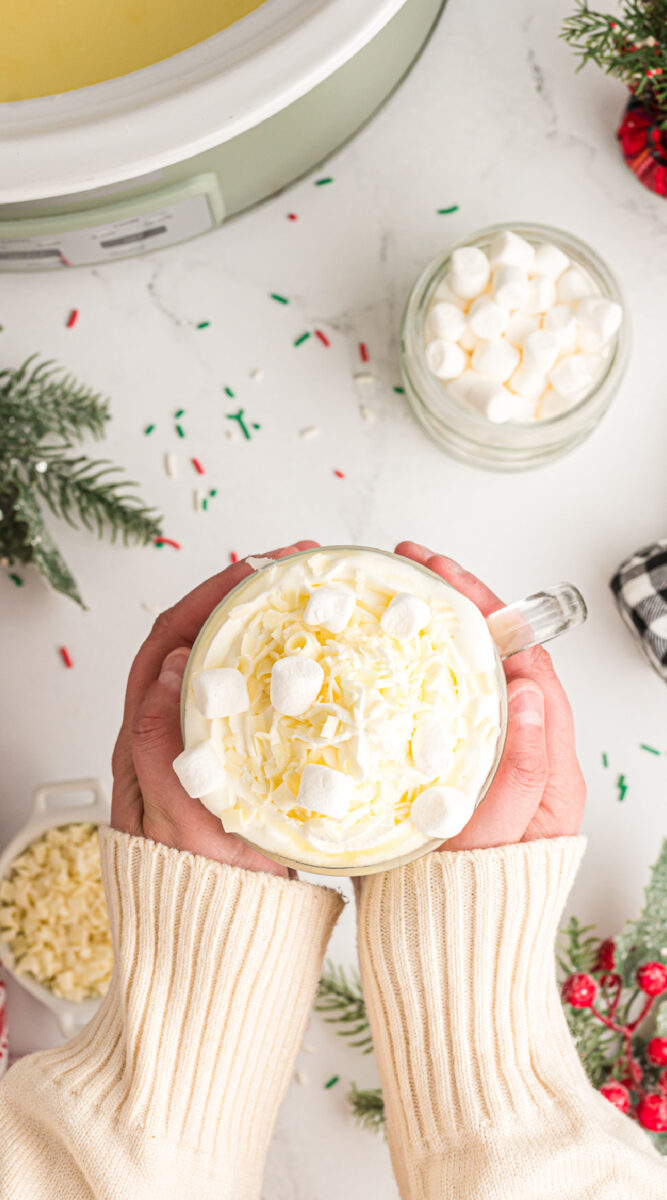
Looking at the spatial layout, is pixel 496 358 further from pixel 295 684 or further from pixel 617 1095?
pixel 617 1095

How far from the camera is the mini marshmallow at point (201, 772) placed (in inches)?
19.4

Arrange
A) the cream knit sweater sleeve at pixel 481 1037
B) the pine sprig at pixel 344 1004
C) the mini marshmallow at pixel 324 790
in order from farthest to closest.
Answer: the pine sprig at pixel 344 1004 → the cream knit sweater sleeve at pixel 481 1037 → the mini marshmallow at pixel 324 790

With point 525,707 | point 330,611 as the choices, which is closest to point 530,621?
point 525,707

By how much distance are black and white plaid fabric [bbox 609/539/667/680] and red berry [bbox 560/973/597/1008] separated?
26 cm

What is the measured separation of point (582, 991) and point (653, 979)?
2.4 inches

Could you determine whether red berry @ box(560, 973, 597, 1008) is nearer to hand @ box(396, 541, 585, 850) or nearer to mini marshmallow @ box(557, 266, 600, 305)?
hand @ box(396, 541, 585, 850)

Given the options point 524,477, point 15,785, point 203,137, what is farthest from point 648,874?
point 203,137

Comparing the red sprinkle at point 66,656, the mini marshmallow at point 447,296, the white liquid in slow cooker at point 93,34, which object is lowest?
the red sprinkle at point 66,656

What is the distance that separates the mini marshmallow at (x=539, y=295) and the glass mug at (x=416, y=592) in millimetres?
315

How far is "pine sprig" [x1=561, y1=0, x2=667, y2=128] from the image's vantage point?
759 mm

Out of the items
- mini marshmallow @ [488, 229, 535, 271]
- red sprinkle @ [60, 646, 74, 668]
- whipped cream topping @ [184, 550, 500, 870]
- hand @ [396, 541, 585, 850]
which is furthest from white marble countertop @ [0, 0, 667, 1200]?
whipped cream topping @ [184, 550, 500, 870]

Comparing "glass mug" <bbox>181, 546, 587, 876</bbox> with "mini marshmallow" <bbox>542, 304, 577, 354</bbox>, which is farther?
"mini marshmallow" <bbox>542, 304, 577, 354</bbox>

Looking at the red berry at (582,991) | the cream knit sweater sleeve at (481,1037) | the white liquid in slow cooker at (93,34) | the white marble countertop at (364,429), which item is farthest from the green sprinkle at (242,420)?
the red berry at (582,991)

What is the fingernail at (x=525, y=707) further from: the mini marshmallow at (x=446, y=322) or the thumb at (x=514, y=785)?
the mini marshmallow at (x=446, y=322)
